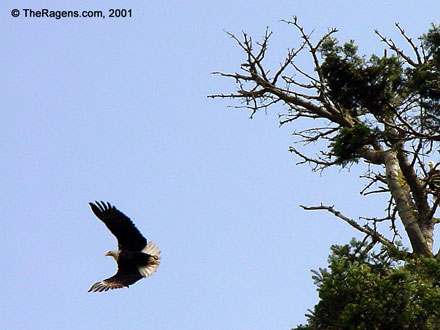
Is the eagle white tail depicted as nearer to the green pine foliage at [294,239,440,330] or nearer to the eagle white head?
the eagle white head

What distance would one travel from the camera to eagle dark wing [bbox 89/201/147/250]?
37.6 ft

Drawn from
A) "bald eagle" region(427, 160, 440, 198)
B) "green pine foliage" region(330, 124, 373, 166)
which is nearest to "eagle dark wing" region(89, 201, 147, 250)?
"green pine foliage" region(330, 124, 373, 166)

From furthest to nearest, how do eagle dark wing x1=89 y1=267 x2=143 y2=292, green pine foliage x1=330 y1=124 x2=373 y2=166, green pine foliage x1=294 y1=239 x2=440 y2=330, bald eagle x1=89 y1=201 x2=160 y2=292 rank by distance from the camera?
bald eagle x1=89 y1=201 x2=160 y2=292 < eagle dark wing x1=89 y1=267 x2=143 y2=292 < green pine foliage x1=330 y1=124 x2=373 y2=166 < green pine foliage x1=294 y1=239 x2=440 y2=330

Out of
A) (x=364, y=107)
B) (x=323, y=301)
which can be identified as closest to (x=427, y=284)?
(x=323, y=301)

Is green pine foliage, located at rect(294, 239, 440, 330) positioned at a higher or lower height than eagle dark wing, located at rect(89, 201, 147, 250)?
lower

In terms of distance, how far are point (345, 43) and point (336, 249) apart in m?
2.80

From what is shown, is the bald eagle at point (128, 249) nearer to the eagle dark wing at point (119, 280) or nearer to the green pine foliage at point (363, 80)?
the eagle dark wing at point (119, 280)

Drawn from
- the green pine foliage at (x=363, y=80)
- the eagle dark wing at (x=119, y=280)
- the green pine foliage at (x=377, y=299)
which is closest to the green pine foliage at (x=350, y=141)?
the green pine foliage at (x=363, y=80)

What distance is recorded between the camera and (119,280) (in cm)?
1140

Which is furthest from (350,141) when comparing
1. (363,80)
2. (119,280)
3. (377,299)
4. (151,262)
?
(119,280)

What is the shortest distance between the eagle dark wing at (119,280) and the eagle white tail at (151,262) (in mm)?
87

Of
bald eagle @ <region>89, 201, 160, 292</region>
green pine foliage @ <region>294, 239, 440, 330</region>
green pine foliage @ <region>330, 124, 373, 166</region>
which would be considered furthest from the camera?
bald eagle @ <region>89, 201, 160, 292</region>

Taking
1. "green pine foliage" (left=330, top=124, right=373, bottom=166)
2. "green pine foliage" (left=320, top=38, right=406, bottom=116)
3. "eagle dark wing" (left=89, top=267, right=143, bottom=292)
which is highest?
"green pine foliage" (left=320, top=38, right=406, bottom=116)

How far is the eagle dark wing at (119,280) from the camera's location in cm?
1091
